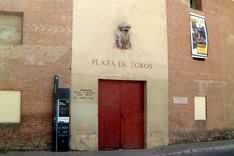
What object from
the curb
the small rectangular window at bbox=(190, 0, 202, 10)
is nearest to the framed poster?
the small rectangular window at bbox=(190, 0, 202, 10)

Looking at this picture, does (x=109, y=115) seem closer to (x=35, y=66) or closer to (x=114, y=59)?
(x=114, y=59)

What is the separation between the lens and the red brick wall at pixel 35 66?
1898 cm

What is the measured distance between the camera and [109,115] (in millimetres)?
20781

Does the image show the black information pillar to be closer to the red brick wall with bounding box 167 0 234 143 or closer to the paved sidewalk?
the paved sidewalk

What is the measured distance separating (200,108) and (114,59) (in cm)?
562

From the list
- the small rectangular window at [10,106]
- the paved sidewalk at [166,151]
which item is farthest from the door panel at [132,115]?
the small rectangular window at [10,106]

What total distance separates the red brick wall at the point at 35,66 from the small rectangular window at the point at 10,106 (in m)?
0.18

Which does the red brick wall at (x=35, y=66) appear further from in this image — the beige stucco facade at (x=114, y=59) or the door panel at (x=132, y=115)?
the door panel at (x=132, y=115)

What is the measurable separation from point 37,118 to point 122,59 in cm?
425

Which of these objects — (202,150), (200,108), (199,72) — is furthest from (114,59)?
(200,108)

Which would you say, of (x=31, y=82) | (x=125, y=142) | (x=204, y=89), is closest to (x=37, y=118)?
(x=31, y=82)

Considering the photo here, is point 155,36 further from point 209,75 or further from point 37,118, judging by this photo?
point 37,118

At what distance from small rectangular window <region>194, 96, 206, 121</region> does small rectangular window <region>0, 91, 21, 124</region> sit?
8644mm

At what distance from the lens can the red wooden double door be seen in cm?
2064
